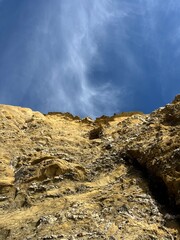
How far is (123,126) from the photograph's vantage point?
95.6 ft

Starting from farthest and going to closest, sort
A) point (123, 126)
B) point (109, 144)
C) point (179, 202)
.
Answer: point (123, 126)
point (109, 144)
point (179, 202)

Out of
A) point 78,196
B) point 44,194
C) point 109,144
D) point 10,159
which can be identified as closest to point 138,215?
point 78,196

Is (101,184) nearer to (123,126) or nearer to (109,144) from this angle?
(109,144)

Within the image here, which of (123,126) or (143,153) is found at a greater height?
(123,126)

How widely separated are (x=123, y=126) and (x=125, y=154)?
6589 millimetres

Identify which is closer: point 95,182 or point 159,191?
point 159,191

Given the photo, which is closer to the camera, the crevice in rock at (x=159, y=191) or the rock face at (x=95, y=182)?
the rock face at (x=95, y=182)

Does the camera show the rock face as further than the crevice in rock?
No

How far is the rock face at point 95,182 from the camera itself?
55.0 ft

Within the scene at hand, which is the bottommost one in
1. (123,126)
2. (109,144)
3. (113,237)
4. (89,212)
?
(113,237)

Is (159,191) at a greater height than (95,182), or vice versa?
(95,182)

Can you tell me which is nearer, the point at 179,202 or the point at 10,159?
the point at 179,202

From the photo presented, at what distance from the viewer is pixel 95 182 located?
21.0 m

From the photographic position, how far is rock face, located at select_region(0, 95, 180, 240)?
16.8 m
